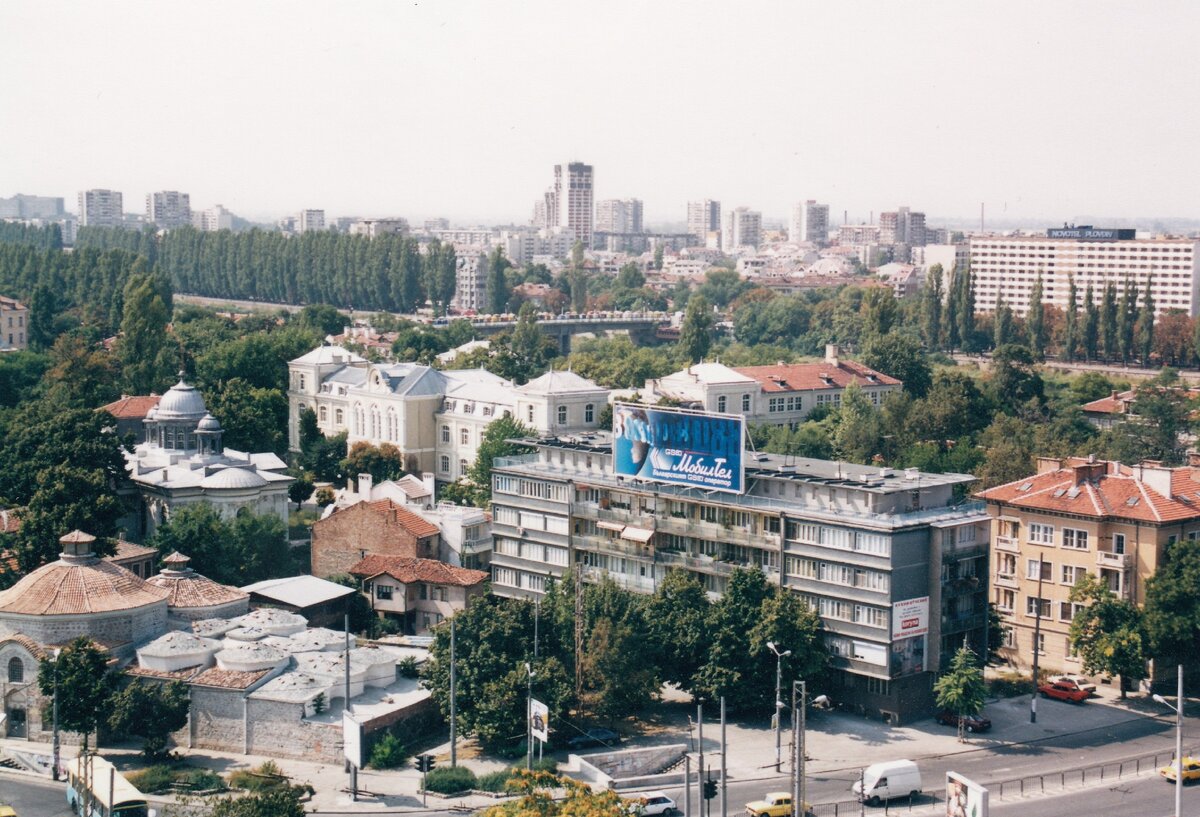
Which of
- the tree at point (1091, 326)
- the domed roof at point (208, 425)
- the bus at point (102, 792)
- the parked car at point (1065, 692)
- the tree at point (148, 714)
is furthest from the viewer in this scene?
the tree at point (1091, 326)

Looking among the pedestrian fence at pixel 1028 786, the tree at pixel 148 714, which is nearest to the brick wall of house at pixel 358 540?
the tree at pixel 148 714

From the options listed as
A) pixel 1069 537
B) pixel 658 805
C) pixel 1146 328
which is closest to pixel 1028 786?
pixel 658 805

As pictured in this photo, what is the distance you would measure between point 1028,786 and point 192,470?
139 feet

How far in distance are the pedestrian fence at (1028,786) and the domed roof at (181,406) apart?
4356 centimetres

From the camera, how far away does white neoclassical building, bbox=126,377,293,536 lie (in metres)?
72.4

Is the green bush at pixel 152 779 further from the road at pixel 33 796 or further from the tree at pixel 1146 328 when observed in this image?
the tree at pixel 1146 328

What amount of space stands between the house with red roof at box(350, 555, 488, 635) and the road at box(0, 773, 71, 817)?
58.1ft

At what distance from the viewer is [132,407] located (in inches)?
3708

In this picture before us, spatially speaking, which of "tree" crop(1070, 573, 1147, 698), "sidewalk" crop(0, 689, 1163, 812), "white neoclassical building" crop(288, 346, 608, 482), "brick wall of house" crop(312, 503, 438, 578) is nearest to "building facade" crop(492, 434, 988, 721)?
"sidewalk" crop(0, 689, 1163, 812)

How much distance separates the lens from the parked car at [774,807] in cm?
4278

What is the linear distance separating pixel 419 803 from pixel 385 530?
23368 millimetres

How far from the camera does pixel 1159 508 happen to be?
188 ft

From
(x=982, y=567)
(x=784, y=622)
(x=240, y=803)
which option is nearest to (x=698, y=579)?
(x=784, y=622)

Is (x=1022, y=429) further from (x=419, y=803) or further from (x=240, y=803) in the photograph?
(x=240, y=803)
